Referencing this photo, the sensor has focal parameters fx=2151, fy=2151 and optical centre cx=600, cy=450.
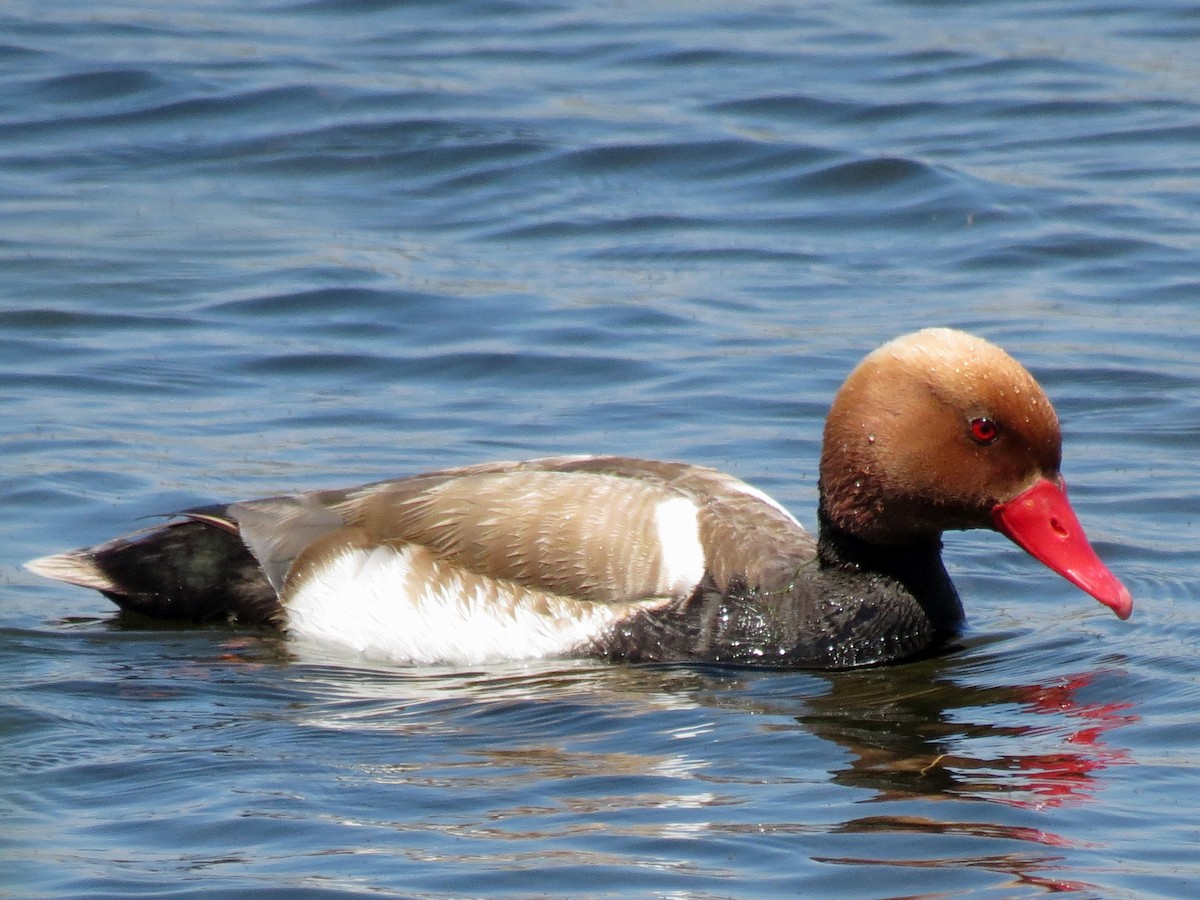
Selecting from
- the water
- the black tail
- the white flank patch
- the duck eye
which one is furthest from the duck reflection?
the black tail

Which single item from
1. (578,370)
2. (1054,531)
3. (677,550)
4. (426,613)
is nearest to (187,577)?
(426,613)

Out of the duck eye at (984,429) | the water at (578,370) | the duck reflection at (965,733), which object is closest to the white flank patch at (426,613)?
the water at (578,370)

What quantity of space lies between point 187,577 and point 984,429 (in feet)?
9.00

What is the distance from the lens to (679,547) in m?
6.95

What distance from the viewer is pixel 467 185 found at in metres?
13.5

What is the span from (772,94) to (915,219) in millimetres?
2868

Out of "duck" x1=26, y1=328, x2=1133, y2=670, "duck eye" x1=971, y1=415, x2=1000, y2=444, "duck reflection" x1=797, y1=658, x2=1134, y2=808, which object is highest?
"duck eye" x1=971, y1=415, x2=1000, y2=444

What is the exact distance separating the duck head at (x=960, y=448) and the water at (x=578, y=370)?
1.41 feet

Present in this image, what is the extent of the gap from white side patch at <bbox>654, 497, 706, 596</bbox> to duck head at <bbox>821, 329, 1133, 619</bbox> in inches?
20.3

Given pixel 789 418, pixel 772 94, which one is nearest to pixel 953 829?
pixel 789 418

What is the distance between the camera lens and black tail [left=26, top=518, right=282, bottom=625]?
24.1 ft

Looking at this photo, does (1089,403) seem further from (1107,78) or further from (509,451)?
(1107,78)

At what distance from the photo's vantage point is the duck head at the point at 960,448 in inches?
263

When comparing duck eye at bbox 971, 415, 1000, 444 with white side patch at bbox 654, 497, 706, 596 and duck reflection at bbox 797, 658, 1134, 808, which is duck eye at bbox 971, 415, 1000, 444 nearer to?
duck reflection at bbox 797, 658, 1134, 808
